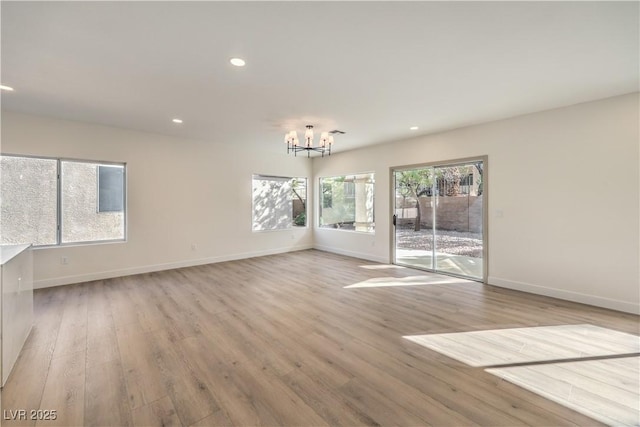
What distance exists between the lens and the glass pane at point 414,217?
5.37m

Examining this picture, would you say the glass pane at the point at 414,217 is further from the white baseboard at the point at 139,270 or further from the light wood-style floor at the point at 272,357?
the white baseboard at the point at 139,270

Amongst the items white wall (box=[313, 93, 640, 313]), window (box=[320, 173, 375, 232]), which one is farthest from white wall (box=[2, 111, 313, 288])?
white wall (box=[313, 93, 640, 313])

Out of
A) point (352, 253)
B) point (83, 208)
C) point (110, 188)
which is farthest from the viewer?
point (352, 253)

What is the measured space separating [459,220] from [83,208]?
6744 millimetres

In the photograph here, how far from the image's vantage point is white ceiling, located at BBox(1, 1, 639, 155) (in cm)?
191

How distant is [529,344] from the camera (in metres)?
2.56

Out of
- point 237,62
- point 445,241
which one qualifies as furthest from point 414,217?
point 237,62

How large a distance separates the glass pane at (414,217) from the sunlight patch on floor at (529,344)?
103 inches

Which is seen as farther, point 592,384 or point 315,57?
point 315,57

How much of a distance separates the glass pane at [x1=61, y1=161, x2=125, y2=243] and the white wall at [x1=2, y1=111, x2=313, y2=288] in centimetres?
20

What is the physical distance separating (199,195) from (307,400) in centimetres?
503

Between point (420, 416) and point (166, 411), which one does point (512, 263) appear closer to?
point (420, 416)

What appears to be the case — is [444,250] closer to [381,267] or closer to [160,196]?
[381,267]

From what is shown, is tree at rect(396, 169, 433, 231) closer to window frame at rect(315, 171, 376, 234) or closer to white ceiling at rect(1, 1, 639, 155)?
window frame at rect(315, 171, 376, 234)
